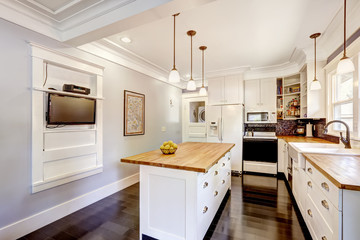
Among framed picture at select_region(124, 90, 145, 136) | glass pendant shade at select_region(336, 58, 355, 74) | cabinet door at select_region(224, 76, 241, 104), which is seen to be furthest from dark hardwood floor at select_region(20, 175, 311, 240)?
cabinet door at select_region(224, 76, 241, 104)

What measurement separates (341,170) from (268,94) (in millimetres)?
3236

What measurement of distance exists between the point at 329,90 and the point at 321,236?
250cm

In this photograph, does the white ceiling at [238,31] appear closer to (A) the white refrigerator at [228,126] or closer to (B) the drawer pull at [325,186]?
(A) the white refrigerator at [228,126]

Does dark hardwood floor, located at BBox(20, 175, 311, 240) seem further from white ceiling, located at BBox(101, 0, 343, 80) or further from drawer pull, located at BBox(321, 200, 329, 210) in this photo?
white ceiling, located at BBox(101, 0, 343, 80)

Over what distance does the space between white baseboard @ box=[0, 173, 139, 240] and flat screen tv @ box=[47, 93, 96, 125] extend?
111 centimetres

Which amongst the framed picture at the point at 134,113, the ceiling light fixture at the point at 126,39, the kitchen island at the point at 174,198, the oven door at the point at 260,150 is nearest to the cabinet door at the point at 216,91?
the oven door at the point at 260,150

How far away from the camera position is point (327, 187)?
1281 mm

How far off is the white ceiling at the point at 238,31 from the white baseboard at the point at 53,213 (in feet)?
8.08

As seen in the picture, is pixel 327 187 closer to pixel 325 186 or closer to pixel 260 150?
pixel 325 186

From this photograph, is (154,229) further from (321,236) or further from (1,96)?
(1,96)

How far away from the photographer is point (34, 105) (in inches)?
75.9

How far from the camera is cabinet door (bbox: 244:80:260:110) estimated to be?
424 centimetres

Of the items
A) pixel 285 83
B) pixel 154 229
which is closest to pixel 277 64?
pixel 285 83

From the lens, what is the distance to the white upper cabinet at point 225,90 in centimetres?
417
